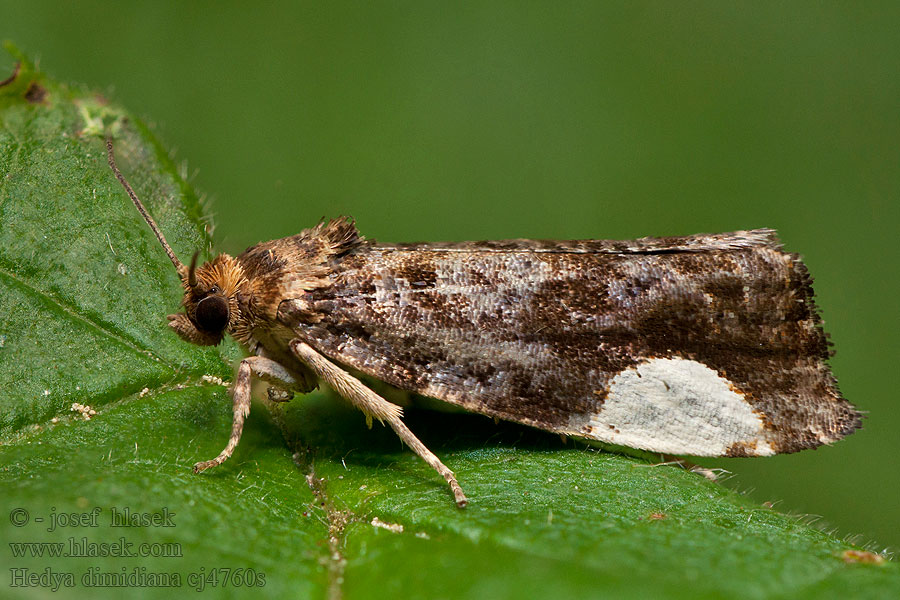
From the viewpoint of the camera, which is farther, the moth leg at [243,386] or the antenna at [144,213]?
the antenna at [144,213]

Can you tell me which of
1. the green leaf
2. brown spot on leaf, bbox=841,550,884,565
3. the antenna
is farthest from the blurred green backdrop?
brown spot on leaf, bbox=841,550,884,565

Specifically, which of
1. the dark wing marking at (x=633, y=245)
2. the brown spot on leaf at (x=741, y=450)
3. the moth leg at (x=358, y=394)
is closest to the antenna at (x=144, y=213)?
the moth leg at (x=358, y=394)

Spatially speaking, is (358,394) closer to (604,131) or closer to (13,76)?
(13,76)

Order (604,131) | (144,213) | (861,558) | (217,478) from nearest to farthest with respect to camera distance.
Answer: (861,558) < (217,478) < (144,213) < (604,131)

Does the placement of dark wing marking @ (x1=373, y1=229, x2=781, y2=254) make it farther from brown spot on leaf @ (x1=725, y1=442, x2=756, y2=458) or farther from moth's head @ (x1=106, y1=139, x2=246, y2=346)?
brown spot on leaf @ (x1=725, y1=442, x2=756, y2=458)

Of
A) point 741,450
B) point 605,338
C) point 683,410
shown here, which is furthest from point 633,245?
point 741,450

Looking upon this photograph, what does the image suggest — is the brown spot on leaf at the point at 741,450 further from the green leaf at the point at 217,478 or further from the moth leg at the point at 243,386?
the moth leg at the point at 243,386
